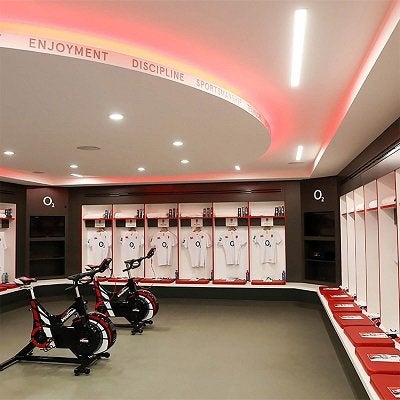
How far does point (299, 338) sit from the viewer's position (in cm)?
613

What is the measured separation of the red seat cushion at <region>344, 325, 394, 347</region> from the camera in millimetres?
4000

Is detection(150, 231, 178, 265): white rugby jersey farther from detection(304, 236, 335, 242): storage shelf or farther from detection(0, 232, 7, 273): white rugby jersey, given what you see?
detection(0, 232, 7, 273): white rugby jersey

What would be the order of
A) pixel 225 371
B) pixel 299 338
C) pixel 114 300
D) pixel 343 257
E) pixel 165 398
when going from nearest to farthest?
pixel 165 398 → pixel 225 371 → pixel 299 338 → pixel 114 300 → pixel 343 257

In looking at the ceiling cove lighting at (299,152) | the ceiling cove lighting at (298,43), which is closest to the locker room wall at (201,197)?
the ceiling cove lighting at (299,152)

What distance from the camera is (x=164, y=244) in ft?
33.2

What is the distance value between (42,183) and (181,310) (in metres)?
4.36

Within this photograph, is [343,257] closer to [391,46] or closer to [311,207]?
[311,207]

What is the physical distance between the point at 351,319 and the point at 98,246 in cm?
697

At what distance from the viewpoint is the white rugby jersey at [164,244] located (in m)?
10.1

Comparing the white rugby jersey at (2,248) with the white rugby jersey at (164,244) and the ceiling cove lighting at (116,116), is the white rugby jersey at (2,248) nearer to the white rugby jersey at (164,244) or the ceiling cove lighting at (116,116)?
the white rugby jersey at (164,244)

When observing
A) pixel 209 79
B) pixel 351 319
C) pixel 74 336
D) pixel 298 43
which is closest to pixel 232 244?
pixel 351 319

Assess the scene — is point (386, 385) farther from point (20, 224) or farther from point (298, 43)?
point (20, 224)

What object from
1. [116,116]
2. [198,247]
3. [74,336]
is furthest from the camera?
[198,247]

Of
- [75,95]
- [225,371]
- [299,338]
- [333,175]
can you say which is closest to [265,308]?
[299,338]
